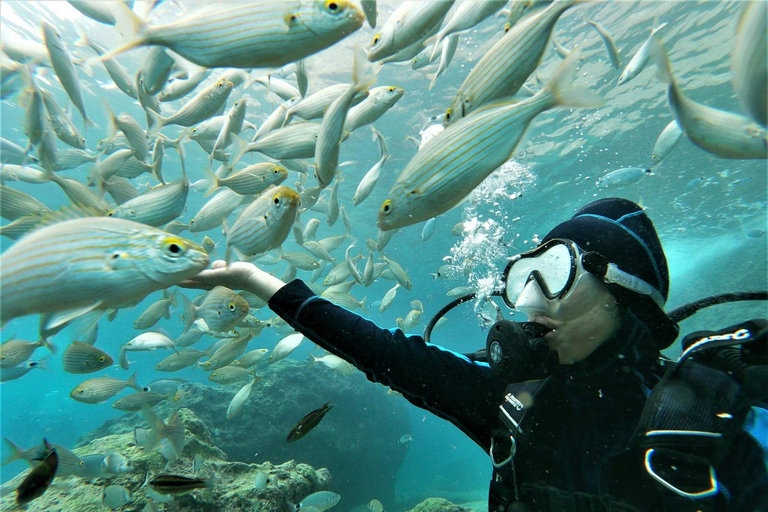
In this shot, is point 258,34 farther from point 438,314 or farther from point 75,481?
point 75,481

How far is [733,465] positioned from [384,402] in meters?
18.2

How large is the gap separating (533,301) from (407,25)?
212 centimetres

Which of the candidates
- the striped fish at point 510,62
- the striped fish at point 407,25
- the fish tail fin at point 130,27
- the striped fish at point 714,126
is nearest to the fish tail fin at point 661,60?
the striped fish at point 714,126

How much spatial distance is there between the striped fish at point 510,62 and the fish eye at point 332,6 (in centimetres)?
68

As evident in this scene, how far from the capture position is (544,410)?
2.41 meters

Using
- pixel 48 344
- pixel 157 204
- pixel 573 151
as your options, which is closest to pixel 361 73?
pixel 157 204

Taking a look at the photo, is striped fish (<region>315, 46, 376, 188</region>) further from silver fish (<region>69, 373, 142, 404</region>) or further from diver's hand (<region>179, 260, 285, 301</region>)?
silver fish (<region>69, 373, 142, 404</region>)

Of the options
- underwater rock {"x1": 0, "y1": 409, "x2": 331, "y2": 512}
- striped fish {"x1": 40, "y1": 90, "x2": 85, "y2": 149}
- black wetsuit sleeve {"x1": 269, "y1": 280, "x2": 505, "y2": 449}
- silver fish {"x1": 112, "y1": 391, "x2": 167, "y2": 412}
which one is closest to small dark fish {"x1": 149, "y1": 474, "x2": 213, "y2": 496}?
underwater rock {"x1": 0, "y1": 409, "x2": 331, "y2": 512}

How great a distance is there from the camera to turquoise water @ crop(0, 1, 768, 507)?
11148mm

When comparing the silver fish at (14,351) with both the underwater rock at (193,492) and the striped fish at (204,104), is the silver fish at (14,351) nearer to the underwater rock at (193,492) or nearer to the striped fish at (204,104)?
the underwater rock at (193,492)

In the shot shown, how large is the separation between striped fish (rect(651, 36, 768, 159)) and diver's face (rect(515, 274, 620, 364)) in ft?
3.48

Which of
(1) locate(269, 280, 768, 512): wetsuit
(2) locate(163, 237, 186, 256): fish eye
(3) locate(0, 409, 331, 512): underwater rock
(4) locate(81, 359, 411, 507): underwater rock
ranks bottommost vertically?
(4) locate(81, 359, 411, 507): underwater rock

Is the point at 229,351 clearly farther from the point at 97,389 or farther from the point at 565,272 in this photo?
the point at 565,272

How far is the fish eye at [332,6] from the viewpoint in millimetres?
1518
